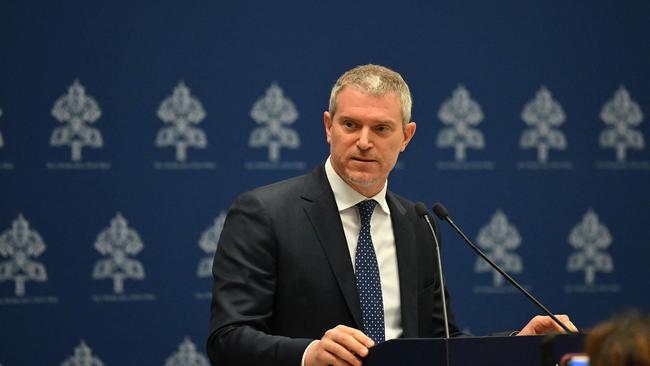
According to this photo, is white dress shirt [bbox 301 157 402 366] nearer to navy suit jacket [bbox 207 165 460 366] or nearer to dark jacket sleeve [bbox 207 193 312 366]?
navy suit jacket [bbox 207 165 460 366]

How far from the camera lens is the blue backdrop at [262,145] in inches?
197

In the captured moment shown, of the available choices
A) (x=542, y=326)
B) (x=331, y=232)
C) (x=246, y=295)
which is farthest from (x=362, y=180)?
(x=542, y=326)

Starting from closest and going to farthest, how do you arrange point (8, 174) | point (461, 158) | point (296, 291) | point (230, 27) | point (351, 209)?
point (296, 291), point (351, 209), point (8, 174), point (230, 27), point (461, 158)

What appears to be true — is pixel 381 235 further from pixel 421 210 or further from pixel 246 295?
pixel 246 295

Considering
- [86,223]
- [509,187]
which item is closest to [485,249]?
[509,187]

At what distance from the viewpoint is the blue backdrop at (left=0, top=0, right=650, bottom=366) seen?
4992 mm

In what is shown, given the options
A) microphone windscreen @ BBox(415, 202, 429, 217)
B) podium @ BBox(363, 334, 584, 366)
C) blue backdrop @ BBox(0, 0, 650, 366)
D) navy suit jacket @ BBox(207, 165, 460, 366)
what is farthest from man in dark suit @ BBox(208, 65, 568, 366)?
blue backdrop @ BBox(0, 0, 650, 366)

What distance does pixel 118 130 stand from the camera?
5090 mm

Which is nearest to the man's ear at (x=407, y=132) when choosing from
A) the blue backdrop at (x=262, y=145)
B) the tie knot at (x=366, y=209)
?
the tie knot at (x=366, y=209)

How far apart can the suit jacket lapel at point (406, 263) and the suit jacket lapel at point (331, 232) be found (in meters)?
0.19

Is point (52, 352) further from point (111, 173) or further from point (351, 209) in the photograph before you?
point (351, 209)

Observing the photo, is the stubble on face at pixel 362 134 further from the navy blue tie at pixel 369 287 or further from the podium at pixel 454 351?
the podium at pixel 454 351

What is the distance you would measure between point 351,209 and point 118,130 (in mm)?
2092

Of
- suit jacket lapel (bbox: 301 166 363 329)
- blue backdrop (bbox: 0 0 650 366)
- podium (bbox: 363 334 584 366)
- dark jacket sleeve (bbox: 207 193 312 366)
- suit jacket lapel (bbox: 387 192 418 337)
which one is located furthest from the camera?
blue backdrop (bbox: 0 0 650 366)
